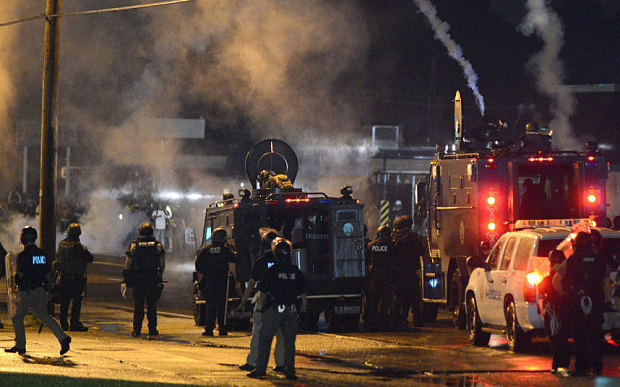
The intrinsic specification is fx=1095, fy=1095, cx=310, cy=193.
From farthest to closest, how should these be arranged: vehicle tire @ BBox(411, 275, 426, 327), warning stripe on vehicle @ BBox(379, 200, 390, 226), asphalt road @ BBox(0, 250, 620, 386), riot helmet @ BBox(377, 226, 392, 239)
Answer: warning stripe on vehicle @ BBox(379, 200, 390, 226)
vehicle tire @ BBox(411, 275, 426, 327)
riot helmet @ BBox(377, 226, 392, 239)
asphalt road @ BBox(0, 250, 620, 386)

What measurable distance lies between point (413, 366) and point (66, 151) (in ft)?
146

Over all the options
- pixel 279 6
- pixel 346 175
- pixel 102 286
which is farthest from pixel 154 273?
pixel 346 175

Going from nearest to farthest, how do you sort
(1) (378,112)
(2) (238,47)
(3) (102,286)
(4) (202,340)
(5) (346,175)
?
1. (4) (202,340)
2. (3) (102,286)
3. (2) (238,47)
4. (5) (346,175)
5. (1) (378,112)

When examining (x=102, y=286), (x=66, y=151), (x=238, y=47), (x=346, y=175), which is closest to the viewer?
(x=102, y=286)

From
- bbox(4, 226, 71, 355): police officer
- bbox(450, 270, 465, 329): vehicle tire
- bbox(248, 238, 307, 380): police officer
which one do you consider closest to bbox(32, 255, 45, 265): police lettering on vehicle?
bbox(4, 226, 71, 355): police officer

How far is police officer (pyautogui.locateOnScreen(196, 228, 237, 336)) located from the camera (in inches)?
651

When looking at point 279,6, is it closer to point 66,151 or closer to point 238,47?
point 238,47

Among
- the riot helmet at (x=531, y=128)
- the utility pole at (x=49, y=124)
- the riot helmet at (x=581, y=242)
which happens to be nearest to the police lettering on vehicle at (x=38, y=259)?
the utility pole at (x=49, y=124)

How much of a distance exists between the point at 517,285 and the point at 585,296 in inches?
90.8

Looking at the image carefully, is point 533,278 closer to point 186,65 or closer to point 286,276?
point 286,276

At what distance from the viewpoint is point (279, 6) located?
29016mm

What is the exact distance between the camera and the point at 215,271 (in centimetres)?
1656

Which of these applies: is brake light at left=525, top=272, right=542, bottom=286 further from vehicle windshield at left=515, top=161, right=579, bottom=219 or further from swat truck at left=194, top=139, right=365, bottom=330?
vehicle windshield at left=515, top=161, right=579, bottom=219

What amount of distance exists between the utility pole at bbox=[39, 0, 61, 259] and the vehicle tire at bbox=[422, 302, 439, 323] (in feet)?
21.1
